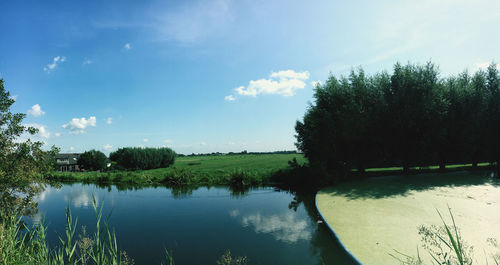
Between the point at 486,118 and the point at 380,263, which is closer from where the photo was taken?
the point at 380,263

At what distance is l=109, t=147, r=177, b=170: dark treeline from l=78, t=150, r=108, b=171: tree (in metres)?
2.97

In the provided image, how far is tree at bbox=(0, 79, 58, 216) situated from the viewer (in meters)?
10.5

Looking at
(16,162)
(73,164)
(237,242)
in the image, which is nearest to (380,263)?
(237,242)

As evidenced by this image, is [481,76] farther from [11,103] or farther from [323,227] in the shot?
[11,103]

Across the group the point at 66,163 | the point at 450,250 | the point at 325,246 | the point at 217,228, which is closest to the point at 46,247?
the point at 217,228

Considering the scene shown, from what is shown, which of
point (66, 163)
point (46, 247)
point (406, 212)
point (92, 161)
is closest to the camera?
point (46, 247)

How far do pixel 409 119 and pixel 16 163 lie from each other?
25210 mm

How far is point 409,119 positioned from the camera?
1823cm

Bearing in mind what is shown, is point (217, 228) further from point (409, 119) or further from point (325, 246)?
point (409, 119)

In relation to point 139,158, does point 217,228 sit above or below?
below

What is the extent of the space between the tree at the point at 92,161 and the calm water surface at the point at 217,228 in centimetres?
4279

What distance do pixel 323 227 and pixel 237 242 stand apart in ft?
12.7

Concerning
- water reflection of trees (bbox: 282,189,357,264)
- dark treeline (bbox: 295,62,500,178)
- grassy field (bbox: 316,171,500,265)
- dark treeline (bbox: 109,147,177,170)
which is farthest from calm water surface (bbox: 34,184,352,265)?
dark treeline (bbox: 109,147,177,170)

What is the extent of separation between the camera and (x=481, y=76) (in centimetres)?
1991
